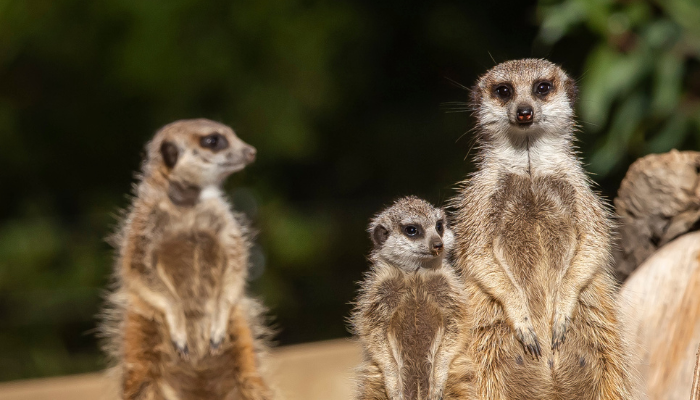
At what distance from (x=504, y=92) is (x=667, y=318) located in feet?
2.98

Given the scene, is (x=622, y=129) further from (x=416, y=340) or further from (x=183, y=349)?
(x=183, y=349)

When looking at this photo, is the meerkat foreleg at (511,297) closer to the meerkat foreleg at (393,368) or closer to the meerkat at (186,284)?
the meerkat foreleg at (393,368)

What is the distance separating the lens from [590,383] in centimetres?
155

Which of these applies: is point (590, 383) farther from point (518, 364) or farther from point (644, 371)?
point (644, 371)

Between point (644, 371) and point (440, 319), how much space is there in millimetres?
836

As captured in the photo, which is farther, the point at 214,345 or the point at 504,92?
the point at 214,345

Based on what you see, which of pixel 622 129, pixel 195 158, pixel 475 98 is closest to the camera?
pixel 475 98

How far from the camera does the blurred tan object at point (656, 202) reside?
2.24 meters

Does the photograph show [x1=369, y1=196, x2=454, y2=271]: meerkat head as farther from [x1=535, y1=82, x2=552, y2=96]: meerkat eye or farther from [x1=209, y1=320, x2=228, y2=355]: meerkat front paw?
[x1=209, y1=320, x2=228, y2=355]: meerkat front paw

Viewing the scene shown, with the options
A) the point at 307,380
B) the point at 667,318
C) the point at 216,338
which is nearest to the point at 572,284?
the point at 667,318

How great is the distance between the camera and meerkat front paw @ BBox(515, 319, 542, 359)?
152cm

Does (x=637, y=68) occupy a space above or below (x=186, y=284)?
above

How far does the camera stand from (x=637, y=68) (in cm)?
291

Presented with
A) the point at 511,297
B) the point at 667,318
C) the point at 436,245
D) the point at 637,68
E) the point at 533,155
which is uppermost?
the point at 637,68
